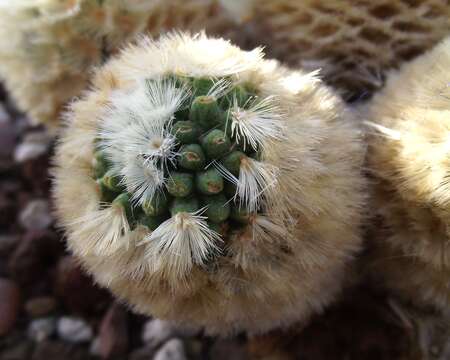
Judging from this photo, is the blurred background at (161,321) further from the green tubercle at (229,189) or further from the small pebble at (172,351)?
the green tubercle at (229,189)

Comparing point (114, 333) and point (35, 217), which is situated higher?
point (35, 217)

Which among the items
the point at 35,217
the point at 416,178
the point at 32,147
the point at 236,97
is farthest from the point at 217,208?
the point at 32,147

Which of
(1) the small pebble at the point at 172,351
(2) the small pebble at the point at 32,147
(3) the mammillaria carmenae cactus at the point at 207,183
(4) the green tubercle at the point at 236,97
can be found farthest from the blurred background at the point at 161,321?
(4) the green tubercle at the point at 236,97

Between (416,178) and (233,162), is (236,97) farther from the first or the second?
(416,178)

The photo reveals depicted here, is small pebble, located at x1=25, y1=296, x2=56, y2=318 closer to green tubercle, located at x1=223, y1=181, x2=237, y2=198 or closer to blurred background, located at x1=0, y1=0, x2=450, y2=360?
blurred background, located at x1=0, y1=0, x2=450, y2=360

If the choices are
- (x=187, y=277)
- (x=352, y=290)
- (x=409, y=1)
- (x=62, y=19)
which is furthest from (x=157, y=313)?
(x=409, y=1)
